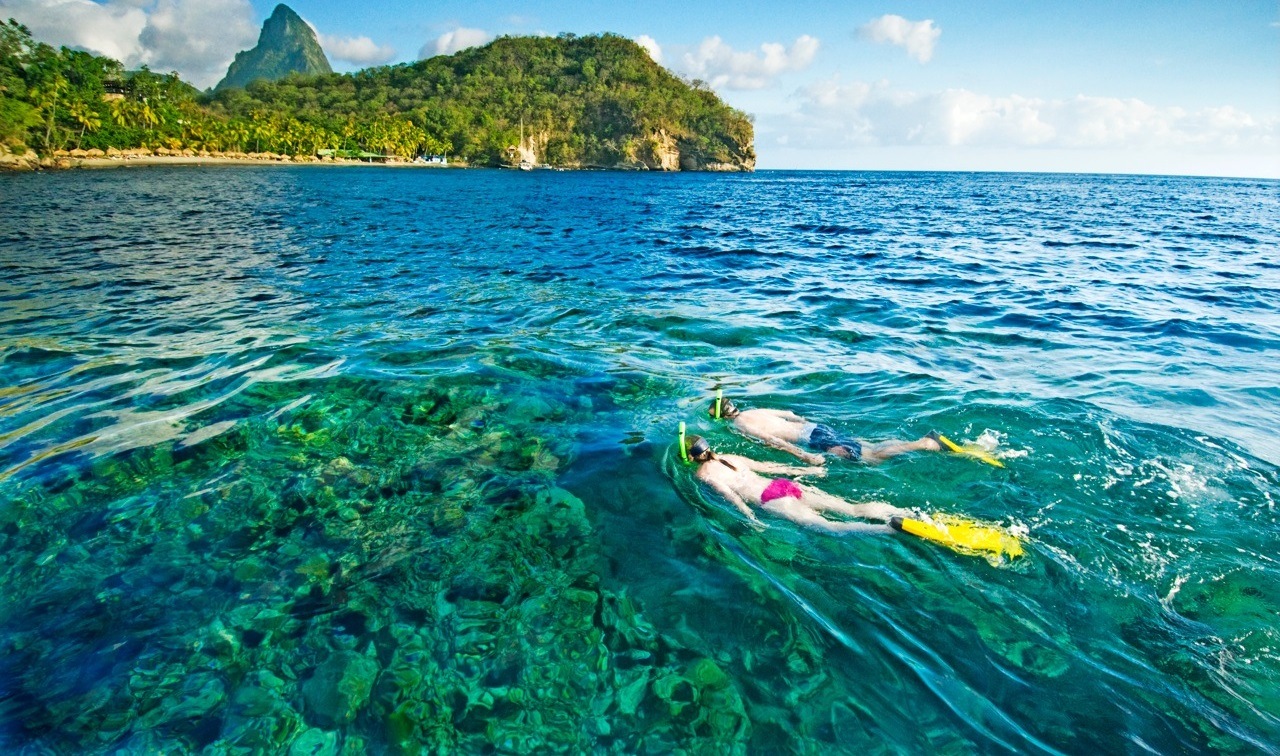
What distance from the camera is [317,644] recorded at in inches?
179

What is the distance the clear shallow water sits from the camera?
160 inches

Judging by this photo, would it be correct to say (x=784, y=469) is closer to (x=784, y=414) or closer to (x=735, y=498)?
(x=735, y=498)

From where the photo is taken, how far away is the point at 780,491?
6.65 meters

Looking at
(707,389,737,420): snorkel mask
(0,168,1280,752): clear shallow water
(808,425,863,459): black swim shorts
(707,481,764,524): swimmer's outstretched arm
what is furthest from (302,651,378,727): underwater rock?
(808,425,863,459): black swim shorts

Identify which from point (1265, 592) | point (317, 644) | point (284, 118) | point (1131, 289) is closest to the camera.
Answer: point (317, 644)

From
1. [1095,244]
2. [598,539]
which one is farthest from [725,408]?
[1095,244]

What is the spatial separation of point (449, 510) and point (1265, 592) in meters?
7.55

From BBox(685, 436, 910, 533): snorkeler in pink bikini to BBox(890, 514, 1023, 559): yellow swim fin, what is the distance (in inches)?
6.3

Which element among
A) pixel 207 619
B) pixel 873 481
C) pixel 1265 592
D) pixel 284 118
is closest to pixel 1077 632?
pixel 1265 592

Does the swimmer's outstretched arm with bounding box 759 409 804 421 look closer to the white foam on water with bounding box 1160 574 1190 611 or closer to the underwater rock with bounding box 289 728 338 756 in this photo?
the white foam on water with bounding box 1160 574 1190 611

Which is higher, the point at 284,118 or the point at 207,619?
the point at 284,118

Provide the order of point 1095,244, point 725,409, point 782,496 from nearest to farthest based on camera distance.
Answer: point 782,496 < point 725,409 < point 1095,244

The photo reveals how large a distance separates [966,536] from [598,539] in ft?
11.8

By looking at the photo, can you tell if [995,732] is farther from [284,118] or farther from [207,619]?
[284,118]
